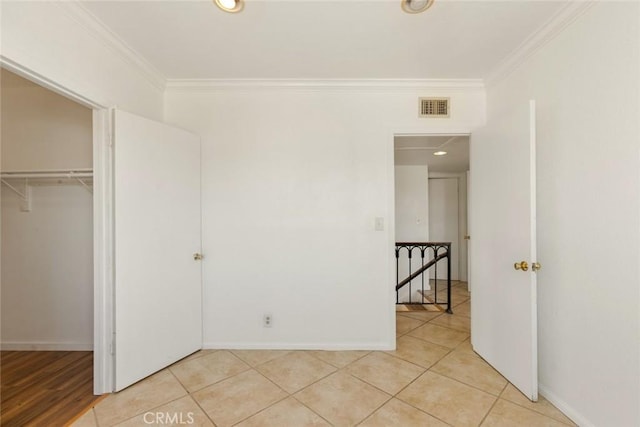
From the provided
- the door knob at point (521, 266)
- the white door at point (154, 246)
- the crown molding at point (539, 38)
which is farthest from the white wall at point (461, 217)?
the white door at point (154, 246)

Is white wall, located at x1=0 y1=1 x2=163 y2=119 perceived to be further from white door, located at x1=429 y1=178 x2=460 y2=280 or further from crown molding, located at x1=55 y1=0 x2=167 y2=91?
white door, located at x1=429 y1=178 x2=460 y2=280

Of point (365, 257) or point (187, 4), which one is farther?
point (365, 257)

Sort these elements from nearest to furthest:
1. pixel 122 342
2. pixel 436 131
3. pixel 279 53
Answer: pixel 122 342, pixel 279 53, pixel 436 131

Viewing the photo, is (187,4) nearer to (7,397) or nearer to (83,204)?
(83,204)

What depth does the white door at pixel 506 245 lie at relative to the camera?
1.61 meters

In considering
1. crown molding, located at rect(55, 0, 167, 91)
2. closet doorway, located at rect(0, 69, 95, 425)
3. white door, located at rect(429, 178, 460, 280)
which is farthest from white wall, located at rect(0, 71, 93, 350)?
white door, located at rect(429, 178, 460, 280)

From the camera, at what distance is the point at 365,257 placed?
2299 mm

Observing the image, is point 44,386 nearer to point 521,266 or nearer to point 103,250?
point 103,250

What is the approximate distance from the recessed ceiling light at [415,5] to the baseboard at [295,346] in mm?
2500

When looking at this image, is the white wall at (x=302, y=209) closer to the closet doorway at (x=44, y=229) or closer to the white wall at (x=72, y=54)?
the white wall at (x=72, y=54)

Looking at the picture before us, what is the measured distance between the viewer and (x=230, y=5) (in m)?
1.41

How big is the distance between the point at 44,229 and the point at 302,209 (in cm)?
238

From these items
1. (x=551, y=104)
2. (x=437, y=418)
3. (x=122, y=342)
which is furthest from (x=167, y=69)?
(x=437, y=418)

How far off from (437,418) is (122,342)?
2108mm
